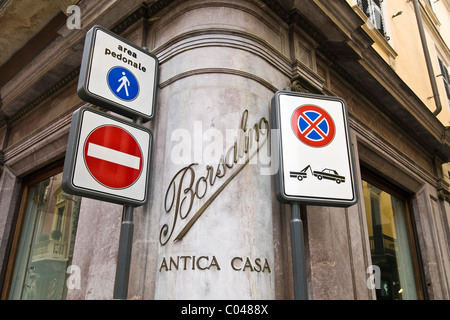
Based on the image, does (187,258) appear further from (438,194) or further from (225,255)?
(438,194)

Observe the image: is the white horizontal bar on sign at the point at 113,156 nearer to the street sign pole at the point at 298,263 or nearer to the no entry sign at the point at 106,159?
the no entry sign at the point at 106,159

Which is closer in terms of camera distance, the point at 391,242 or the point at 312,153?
the point at 312,153

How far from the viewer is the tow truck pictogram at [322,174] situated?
3586 mm

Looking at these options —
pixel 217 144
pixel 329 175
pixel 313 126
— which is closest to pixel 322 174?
pixel 329 175

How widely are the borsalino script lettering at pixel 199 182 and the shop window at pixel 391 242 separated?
320 centimetres

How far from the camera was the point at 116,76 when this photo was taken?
3.65m

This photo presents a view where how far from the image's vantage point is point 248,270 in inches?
133

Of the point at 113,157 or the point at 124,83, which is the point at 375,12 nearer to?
the point at 124,83

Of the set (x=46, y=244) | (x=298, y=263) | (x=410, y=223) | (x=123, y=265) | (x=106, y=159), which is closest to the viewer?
(x=123, y=265)

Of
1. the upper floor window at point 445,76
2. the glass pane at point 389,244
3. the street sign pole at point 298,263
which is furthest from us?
the upper floor window at point 445,76

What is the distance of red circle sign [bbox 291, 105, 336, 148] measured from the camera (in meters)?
3.79

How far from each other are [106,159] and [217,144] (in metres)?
1.06

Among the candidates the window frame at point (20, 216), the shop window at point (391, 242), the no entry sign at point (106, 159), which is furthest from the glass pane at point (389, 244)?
the window frame at point (20, 216)
